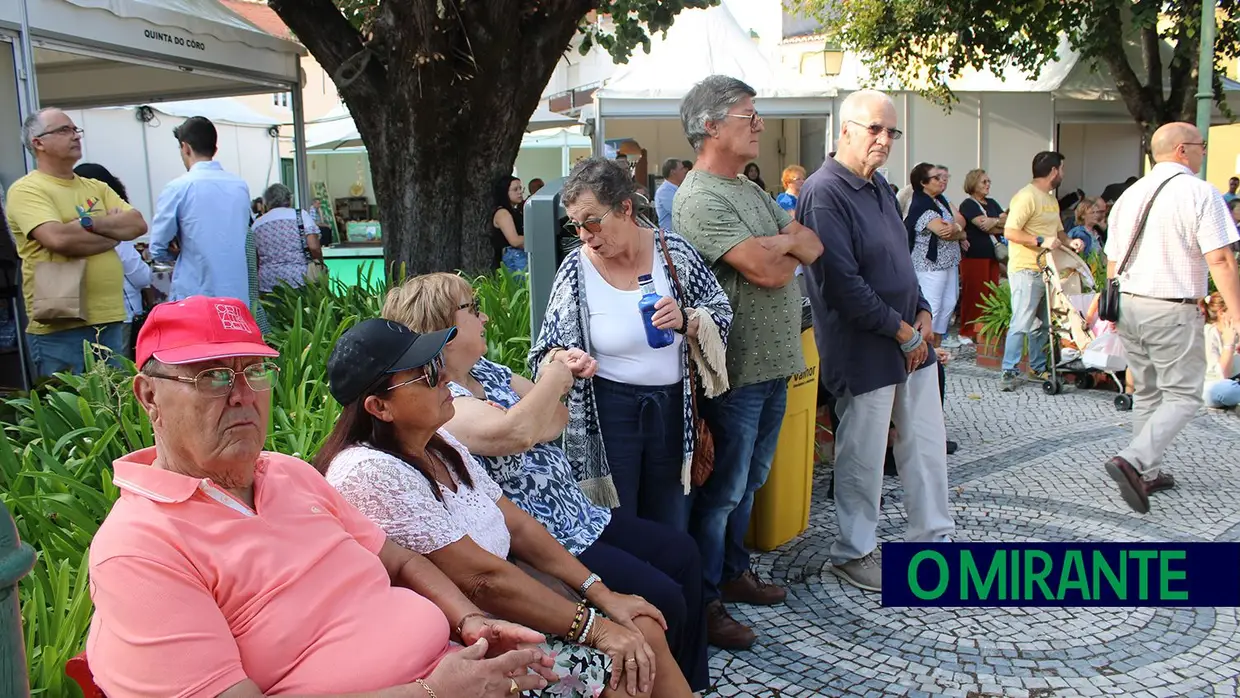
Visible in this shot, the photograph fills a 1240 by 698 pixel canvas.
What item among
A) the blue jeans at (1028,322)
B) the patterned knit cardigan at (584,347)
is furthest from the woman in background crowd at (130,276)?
the blue jeans at (1028,322)

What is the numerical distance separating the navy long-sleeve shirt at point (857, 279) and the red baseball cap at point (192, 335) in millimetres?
2397

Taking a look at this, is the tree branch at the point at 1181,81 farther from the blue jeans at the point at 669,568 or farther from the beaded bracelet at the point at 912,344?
the blue jeans at the point at 669,568

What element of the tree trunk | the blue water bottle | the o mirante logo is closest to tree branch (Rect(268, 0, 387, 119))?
the tree trunk

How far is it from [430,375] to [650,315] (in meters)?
1.05

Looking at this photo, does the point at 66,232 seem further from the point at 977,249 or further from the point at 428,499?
the point at 977,249

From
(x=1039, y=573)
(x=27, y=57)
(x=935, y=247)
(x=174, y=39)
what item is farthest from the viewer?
(x=935, y=247)

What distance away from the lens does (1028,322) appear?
25.8 ft

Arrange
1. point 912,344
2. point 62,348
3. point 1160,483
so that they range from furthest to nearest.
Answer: point 1160,483, point 62,348, point 912,344

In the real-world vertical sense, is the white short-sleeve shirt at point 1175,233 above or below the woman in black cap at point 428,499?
above

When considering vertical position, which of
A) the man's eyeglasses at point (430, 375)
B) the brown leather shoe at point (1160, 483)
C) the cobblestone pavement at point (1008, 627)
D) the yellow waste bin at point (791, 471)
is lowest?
the cobblestone pavement at point (1008, 627)

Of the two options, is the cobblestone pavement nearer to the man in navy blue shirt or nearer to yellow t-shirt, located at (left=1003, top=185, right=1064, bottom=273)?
the man in navy blue shirt

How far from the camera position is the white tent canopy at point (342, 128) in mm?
16250

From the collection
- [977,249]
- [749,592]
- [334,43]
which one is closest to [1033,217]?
[977,249]

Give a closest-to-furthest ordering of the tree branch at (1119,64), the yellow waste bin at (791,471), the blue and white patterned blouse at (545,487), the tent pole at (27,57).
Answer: the blue and white patterned blouse at (545,487) < the yellow waste bin at (791,471) < the tent pole at (27,57) < the tree branch at (1119,64)
